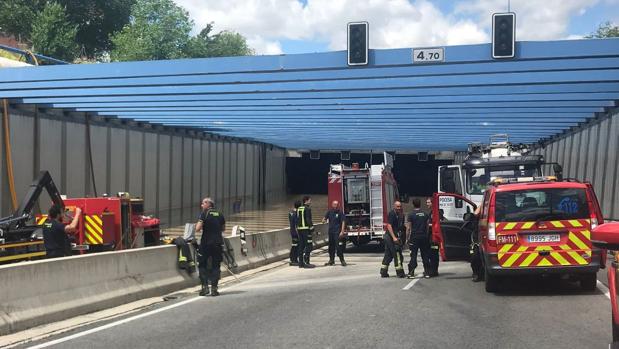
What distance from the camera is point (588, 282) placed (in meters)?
10.2

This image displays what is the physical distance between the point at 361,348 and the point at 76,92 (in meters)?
15.4

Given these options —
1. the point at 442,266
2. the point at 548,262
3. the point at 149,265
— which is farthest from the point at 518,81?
the point at 149,265

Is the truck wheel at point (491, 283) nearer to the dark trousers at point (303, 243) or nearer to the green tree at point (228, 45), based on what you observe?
the dark trousers at point (303, 243)

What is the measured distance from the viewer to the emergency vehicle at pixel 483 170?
54.9 feet

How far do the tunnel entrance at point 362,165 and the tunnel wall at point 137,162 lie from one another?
10.7 meters

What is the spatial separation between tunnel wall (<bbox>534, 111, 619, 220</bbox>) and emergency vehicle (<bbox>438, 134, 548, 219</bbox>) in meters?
3.85

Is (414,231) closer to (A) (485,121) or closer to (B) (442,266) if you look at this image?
(B) (442,266)

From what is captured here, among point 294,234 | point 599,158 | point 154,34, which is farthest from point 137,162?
point 154,34

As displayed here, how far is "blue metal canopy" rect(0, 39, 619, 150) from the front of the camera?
1473cm

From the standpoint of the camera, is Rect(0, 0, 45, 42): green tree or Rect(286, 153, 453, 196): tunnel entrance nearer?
Rect(0, 0, 45, 42): green tree

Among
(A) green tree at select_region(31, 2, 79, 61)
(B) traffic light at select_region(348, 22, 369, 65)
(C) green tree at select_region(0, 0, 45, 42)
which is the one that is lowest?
(B) traffic light at select_region(348, 22, 369, 65)

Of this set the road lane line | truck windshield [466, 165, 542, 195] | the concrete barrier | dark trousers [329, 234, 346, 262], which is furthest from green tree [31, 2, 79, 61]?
the road lane line

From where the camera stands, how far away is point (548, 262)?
959cm

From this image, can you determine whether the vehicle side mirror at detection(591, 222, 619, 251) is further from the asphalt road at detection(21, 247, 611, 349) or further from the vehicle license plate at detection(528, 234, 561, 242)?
the vehicle license plate at detection(528, 234, 561, 242)
